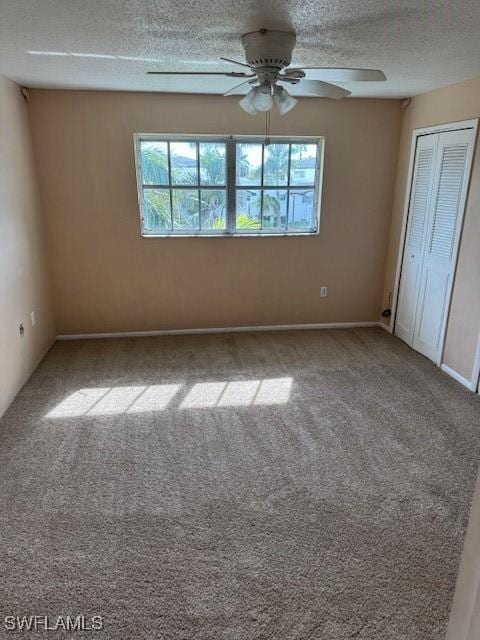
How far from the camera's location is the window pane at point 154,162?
13.7 feet

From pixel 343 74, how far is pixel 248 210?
2264mm

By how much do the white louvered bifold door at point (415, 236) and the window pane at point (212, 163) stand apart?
1.92m

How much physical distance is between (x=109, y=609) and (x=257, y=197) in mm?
3740

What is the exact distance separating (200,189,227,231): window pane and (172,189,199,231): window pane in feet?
0.26

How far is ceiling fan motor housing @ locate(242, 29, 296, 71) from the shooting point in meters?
2.17

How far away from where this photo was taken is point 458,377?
11.9 ft

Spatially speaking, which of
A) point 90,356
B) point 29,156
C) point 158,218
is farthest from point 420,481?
point 29,156

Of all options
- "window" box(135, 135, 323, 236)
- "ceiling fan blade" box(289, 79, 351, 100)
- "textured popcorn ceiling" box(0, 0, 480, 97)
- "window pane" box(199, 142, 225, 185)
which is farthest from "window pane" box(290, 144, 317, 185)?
"ceiling fan blade" box(289, 79, 351, 100)

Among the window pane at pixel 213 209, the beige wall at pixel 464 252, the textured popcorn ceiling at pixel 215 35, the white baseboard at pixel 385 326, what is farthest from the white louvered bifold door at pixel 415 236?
the window pane at pixel 213 209

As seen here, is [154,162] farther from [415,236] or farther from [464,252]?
[464,252]

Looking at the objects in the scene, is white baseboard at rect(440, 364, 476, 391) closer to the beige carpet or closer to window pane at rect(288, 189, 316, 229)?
the beige carpet

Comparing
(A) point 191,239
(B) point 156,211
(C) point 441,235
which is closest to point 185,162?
(B) point 156,211

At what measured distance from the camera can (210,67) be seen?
3057 millimetres

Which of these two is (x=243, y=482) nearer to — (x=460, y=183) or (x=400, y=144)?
(x=460, y=183)
